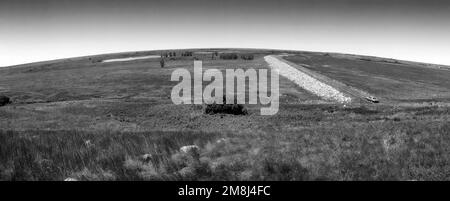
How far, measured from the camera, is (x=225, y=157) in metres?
8.30

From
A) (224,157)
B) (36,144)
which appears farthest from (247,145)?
(36,144)

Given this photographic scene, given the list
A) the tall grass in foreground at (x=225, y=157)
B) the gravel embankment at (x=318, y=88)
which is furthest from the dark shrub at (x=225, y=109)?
the tall grass in foreground at (x=225, y=157)

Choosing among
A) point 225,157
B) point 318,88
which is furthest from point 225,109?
point 225,157

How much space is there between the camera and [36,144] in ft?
30.2

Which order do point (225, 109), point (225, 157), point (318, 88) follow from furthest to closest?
1. point (318, 88)
2. point (225, 109)
3. point (225, 157)

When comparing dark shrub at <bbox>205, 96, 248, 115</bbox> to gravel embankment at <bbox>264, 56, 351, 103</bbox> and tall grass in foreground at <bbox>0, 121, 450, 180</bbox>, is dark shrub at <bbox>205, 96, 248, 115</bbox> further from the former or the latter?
tall grass in foreground at <bbox>0, 121, 450, 180</bbox>

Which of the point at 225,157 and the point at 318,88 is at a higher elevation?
the point at 225,157

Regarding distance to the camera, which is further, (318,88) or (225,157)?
(318,88)

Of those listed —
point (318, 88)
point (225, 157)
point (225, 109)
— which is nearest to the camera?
point (225, 157)

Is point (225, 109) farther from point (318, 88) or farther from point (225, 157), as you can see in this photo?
point (225, 157)

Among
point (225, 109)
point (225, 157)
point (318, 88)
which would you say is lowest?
point (225, 109)

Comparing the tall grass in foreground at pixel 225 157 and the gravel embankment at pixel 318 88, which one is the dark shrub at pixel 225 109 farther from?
the tall grass in foreground at pixel 225 157

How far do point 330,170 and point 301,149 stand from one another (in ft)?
5.37
